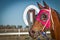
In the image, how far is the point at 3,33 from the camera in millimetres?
3430

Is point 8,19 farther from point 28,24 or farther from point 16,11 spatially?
point 28,24

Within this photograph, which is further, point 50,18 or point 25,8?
point 25,8

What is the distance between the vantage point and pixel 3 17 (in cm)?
357

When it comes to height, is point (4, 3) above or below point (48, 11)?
above

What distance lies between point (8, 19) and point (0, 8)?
0.35 m

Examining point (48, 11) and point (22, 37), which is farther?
point (22, 37)

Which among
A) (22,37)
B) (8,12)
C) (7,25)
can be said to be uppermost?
(8,12)

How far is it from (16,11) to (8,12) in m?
0.21

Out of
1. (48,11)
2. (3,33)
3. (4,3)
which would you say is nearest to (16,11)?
(4,3)

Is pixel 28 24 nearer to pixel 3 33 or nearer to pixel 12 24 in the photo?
pixel 12 24

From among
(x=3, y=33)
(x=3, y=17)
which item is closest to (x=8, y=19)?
Result: (x=3, y=17)

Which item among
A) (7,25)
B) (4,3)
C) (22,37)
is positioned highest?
(4,3)

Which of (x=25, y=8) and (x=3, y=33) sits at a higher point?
(x=25, y=8)

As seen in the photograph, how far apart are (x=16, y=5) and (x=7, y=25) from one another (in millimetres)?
564
